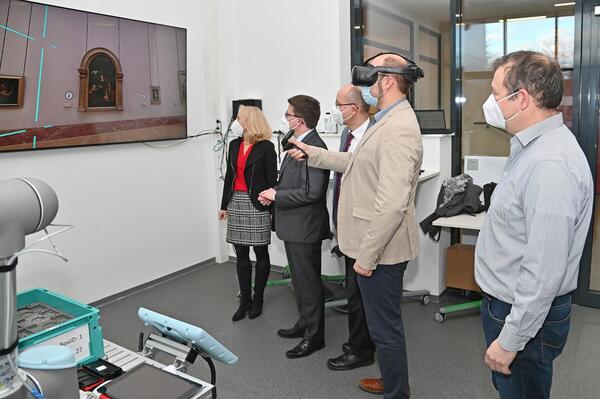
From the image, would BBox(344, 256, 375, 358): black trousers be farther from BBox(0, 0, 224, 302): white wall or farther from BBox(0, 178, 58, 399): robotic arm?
BBox(0, 178, 58, 399): robotic arm

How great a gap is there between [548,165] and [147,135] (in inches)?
134

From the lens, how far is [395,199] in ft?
6.47

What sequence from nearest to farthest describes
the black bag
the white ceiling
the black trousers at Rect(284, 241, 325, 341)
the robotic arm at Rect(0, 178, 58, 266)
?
the robotic arm at Rect(0, 178, 58, 266)
the black trousers at Rect(284, 241, 325, 341)
the black bag
the white ceiling

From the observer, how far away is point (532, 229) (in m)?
1.32

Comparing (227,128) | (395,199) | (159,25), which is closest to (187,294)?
(227,128)

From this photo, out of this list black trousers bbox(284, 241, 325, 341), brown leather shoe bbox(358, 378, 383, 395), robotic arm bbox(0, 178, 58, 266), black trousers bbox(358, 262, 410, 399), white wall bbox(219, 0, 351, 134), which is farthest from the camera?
white wall bbox(219, 0, 351, 134)

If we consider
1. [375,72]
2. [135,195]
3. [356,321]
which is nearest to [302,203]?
[356,321]

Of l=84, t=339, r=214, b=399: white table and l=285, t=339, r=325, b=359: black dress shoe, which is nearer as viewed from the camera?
l=84, t=339, r=214, b=399: white table

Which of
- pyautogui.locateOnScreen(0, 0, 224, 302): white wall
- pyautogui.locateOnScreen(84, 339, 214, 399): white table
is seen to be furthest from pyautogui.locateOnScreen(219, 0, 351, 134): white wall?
pyautogui.locateOnScreen(84, 339, 214, 399): white table

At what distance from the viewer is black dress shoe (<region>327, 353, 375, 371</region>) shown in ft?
9.20

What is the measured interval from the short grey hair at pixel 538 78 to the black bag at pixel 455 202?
A: 2077 mm

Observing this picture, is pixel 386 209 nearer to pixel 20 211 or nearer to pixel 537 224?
pixel 537 224

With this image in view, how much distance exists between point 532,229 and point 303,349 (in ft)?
6.42

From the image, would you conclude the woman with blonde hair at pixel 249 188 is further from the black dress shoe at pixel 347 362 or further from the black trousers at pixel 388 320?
the black trousers at pixel 388 320
